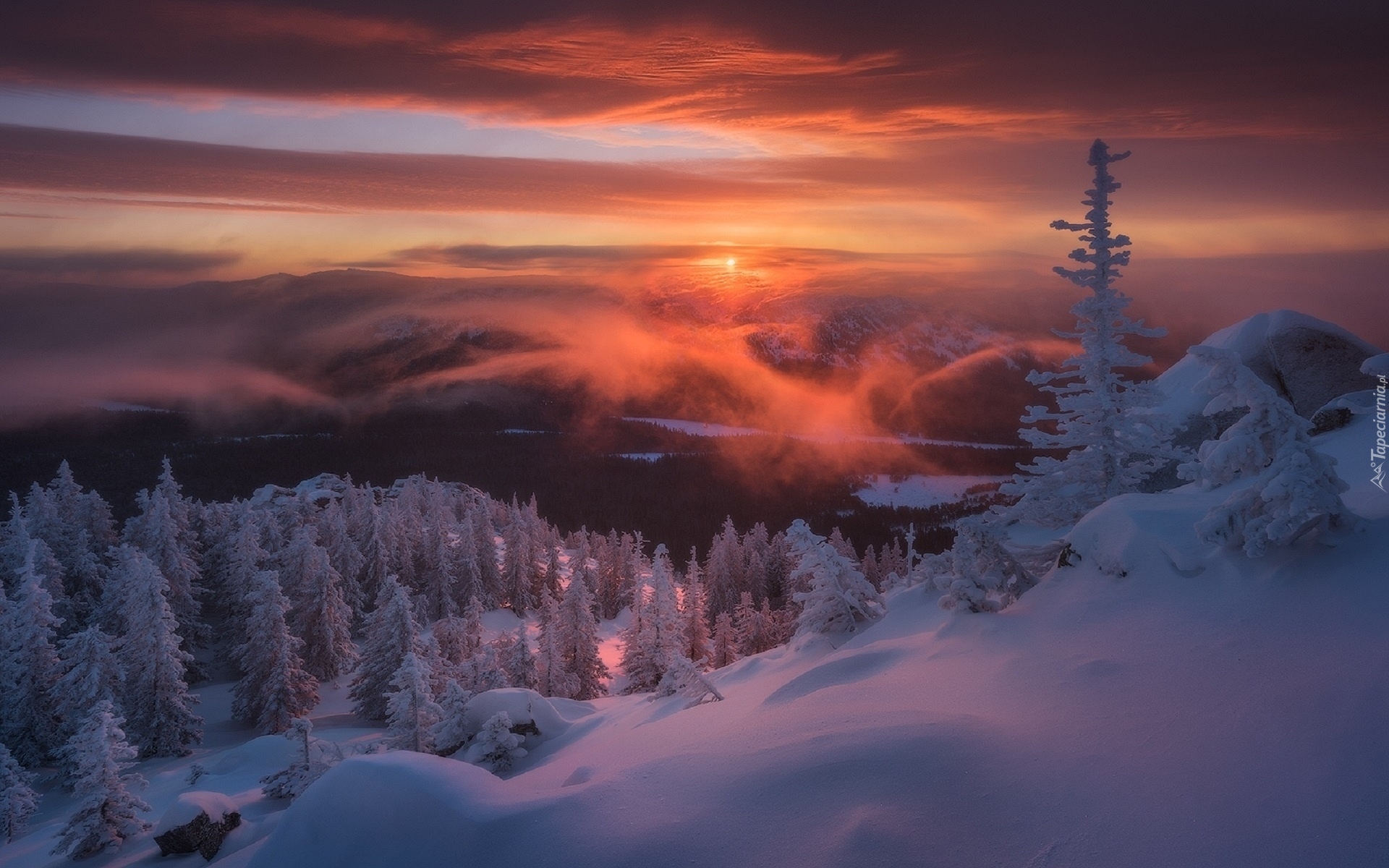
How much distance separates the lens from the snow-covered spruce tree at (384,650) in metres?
37.8

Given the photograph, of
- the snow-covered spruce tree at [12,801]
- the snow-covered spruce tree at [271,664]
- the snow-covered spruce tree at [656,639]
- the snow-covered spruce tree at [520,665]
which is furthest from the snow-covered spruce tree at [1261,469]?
the snow-covered spruce tree at [271,664]

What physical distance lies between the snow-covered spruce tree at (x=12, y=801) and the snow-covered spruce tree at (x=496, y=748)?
855 inches

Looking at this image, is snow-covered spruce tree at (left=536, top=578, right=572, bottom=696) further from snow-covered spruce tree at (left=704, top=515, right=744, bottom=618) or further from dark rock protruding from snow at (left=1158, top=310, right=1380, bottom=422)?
dark rock protruding from snow at (left=1158, top=310, right=1380, bottom=422)

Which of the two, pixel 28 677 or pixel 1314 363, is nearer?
pixel 1314 363

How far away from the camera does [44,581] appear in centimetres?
4066

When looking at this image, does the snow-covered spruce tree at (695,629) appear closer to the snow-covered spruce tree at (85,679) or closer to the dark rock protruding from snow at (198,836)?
the snow-covered spruce tree at (85,679)

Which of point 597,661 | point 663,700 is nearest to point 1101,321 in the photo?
point 663,700

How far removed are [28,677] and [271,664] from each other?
961cm

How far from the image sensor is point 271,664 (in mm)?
37625

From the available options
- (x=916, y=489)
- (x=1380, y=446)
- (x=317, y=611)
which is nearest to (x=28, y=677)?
(x=317, y=611)

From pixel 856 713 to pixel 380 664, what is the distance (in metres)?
35.5

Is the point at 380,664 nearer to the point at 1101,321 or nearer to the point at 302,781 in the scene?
the point at 302,781

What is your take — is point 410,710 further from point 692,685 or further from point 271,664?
point 271,664

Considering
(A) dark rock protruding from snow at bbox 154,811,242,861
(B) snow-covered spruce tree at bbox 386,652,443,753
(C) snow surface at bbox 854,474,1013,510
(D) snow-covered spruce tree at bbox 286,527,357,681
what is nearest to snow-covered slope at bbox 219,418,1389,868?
(A) dark rock protruding from snow at bbox 154,811,242,861
